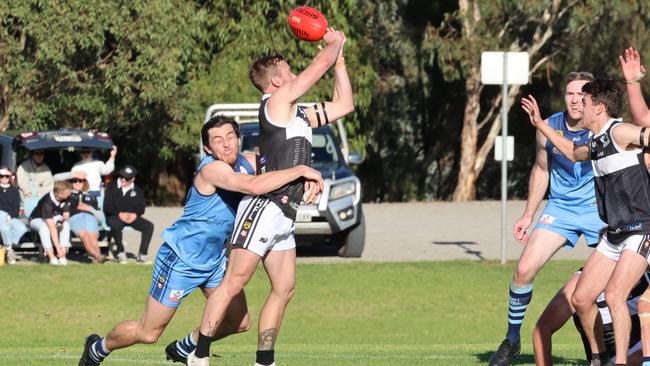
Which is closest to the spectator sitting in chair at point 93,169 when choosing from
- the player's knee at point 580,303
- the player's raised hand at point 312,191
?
the player's raised hand at point 312,191

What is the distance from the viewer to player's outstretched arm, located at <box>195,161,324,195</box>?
9.30 m

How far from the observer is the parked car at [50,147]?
21.6 m

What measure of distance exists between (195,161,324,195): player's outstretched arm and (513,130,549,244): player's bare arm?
8.32 ft

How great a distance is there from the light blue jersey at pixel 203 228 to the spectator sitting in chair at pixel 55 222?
11161 mm

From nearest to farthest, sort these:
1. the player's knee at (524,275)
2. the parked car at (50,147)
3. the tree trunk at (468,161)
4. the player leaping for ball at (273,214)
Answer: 1. the player leaping for ball at (273,214)
2. the player's knee at (524,275)
3. the parked car at (50,147)
4. the tree trunk at (468,161)

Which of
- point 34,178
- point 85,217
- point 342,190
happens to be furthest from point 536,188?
point 34,178

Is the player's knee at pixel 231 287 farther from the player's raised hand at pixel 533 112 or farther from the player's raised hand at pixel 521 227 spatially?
the player's raised hand at pixel 521 227

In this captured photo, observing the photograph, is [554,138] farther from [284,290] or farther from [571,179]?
[284,290]

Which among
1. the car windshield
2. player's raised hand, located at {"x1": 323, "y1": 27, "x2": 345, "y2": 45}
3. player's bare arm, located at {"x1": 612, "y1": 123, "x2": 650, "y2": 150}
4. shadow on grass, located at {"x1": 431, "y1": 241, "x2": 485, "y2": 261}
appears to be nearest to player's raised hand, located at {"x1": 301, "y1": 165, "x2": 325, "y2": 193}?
player's raised hand, located at {"x1": 323, "y1": 27, "x2": 345, "y2": 45}

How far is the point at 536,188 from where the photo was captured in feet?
37.4

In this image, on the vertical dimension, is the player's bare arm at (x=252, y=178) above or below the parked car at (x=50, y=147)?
above

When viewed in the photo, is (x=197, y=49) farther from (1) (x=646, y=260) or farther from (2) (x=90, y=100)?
(1) (x=646, y=260)

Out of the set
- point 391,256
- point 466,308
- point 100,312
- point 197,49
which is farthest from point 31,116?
point 466,308

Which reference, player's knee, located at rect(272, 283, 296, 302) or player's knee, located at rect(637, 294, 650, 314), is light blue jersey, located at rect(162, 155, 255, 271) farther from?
player's knee, located at rect(637, 294, 650, 314)
